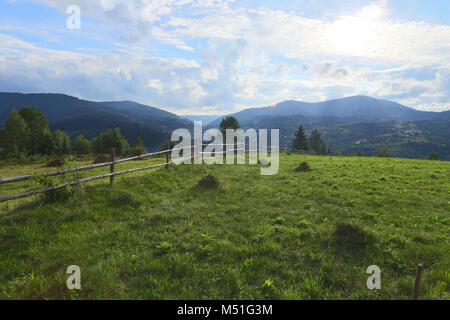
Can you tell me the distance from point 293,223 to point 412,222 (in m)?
4.41

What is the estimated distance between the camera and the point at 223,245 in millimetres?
6340

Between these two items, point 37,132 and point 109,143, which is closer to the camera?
point 37,132

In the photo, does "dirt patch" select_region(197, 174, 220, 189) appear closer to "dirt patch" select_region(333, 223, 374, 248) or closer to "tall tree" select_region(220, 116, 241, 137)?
"dirt patch" select_region(333, 223, 374, 248)

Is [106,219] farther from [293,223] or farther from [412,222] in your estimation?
[412,222]

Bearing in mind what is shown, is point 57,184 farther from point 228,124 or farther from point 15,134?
point 15,134

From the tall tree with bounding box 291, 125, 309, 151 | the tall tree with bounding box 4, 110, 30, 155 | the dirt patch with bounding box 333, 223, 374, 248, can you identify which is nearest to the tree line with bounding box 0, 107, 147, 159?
the tall tree with bounding box 4, 110, 30, 155

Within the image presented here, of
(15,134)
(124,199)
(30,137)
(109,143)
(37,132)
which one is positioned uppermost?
(37,132)

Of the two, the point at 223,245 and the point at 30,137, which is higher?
the point at 30,137

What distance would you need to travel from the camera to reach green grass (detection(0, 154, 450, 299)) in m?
4.67

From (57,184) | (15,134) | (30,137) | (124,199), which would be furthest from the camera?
(30,137)

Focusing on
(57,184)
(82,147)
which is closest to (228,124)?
(82,147)

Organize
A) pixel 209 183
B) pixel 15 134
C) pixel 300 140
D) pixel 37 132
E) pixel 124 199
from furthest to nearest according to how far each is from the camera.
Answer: pixel 300 140, pixel 37 132, pixel 15 134, pixel 209 183, pixel 124 199

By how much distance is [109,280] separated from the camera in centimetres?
484
